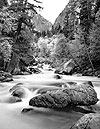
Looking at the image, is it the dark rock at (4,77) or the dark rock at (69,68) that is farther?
the dark rock at (69,68)

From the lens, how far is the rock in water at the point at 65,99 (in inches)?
307

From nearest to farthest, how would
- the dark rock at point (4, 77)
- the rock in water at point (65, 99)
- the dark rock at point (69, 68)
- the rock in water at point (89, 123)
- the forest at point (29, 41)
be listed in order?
the rock in water at point (89, 123)
the rock in water at point (65, 99)
the dark rock at point (4, 77)
the forest at point (29, 41)
the dark rock at point (69, 68)

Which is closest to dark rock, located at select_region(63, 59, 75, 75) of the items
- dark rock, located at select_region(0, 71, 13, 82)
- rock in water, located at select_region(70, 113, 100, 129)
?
dark rock, located at select_region(0, 71, 13, 82)

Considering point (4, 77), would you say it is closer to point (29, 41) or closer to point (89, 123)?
point (29, 41)

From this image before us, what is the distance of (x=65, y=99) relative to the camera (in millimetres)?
7875

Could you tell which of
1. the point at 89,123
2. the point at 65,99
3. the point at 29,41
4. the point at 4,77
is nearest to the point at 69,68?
the point at 29,41

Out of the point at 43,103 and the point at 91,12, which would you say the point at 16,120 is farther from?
the point at 91,12

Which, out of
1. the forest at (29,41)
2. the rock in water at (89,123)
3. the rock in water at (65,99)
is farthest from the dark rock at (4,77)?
the rock in water at (89,123)

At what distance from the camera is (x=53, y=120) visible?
685 cm

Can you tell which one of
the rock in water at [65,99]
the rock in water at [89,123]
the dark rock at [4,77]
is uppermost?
the rock in water at [89,123]

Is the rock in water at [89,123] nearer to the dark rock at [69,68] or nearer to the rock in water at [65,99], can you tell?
the rock in water at [65,99]

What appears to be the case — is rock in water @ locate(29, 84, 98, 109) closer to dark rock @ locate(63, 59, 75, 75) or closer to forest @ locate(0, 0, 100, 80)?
forest @ locate(0, 0, 100, 80)

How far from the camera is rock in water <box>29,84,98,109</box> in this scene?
780 cm

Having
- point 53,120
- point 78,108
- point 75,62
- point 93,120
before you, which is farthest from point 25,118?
point 75,62
